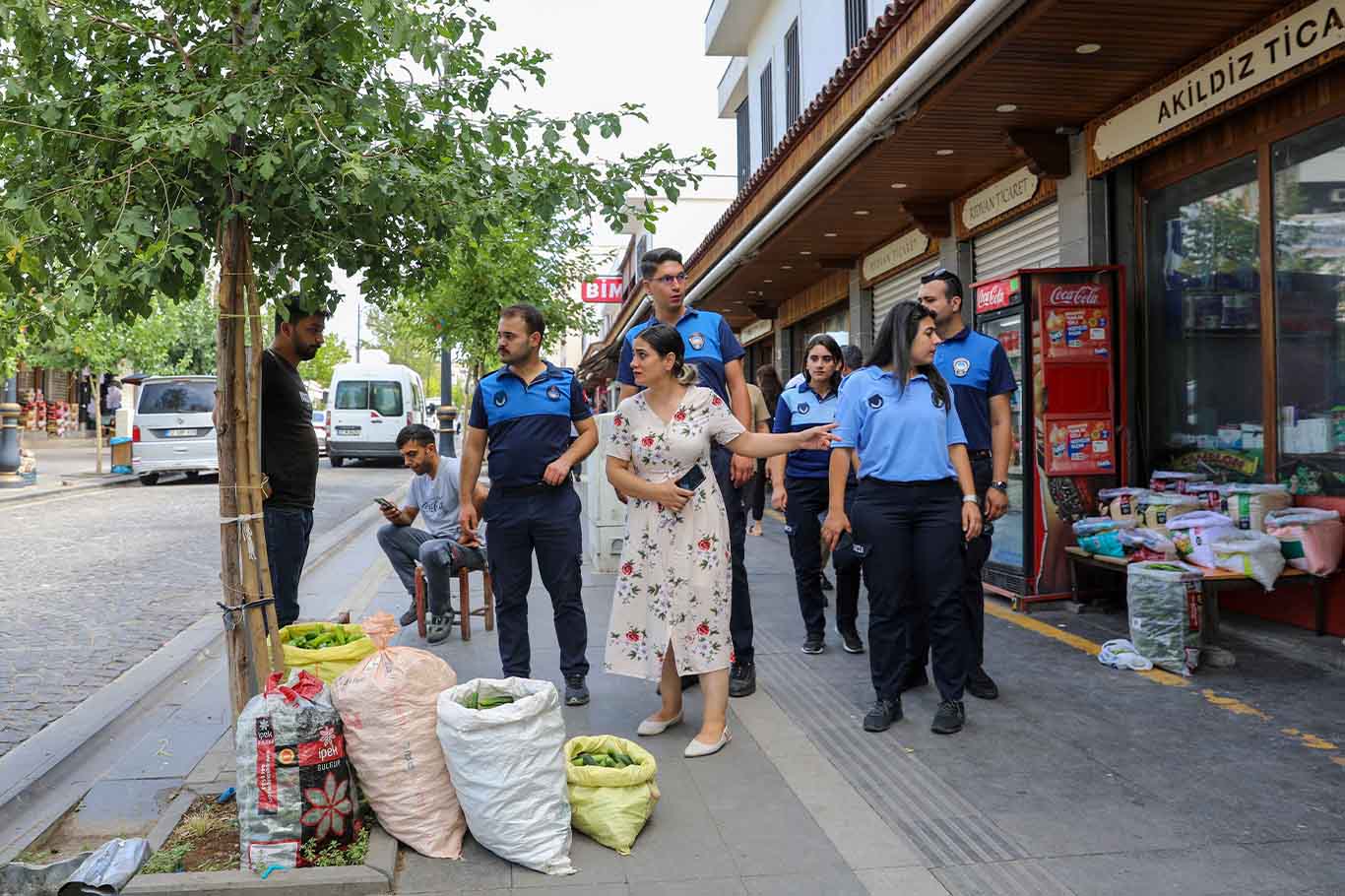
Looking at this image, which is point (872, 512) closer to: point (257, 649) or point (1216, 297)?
point (257, 649)

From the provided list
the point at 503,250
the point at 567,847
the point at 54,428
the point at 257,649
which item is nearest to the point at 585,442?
the point at 257,649

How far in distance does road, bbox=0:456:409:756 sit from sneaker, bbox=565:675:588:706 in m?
2.48

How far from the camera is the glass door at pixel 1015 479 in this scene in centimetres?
734

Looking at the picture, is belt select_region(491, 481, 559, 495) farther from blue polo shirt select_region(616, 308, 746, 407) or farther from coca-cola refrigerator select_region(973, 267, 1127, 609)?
coca-cola refrigerator select_region(973, 267, 1127, 609)

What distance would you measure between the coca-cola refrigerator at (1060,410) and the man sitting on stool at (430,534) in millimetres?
3690

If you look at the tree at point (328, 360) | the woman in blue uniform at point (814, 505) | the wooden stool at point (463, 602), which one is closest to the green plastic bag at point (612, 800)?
the woman in blue uniform at point (814, 505)

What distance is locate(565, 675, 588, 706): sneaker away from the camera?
513 cm

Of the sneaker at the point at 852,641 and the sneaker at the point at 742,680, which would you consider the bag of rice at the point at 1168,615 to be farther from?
the sneaker at the point at 742,680

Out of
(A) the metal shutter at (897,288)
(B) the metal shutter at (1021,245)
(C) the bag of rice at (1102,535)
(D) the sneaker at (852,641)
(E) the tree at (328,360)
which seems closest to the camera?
(D) the sneaker at (852,641)

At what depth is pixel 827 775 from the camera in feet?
13.6

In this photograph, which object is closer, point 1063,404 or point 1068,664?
point 1068,664

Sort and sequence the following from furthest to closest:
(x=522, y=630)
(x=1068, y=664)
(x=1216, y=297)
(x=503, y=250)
A: 1. (x=503, y=250)
2. (x=1216, y=297)
3. (x=1068, y=664)
4. (x=522, y=630)

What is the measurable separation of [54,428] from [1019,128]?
1766 inches

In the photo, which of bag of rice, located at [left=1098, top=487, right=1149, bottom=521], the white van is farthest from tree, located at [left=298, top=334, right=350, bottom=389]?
bag of rice, located at [left=1098, top=487, right=1149, bottom=521]
